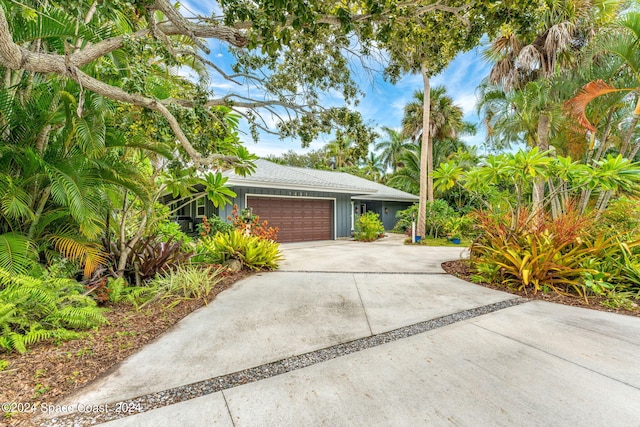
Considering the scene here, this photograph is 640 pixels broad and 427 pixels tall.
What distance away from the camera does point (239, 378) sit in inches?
85.6

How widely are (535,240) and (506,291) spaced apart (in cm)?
103

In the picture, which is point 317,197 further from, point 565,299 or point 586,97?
point 565,299

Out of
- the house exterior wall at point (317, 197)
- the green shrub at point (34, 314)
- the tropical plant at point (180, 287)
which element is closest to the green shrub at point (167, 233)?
the tropical plant at point (180, 287)

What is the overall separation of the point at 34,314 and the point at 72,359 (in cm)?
86

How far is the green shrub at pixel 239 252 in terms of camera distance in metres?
5.83

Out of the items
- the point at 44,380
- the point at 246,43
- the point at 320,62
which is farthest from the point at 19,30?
the point at 320,62

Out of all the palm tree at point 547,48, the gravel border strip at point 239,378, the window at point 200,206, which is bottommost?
the gravel border strip at point 239,378

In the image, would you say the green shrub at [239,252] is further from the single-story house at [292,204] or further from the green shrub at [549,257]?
the green shrub at [549,257]

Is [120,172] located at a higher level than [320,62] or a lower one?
lower

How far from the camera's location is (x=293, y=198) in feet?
39.1

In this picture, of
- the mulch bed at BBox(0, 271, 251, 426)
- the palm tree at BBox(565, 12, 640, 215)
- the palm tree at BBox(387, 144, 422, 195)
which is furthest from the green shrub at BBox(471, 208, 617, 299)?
the palm tree at BBox(387, 144, 422, 195)

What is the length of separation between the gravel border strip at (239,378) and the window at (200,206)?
9.42 m

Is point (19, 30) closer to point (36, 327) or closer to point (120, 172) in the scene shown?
point (120, 172)

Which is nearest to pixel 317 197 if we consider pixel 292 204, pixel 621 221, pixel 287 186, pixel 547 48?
pixel 292 204
